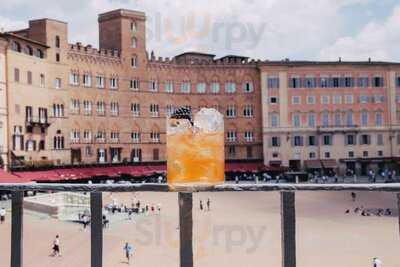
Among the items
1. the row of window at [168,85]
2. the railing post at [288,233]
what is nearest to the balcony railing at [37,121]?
the row of window at [168,85]

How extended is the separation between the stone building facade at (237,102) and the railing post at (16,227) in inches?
2188

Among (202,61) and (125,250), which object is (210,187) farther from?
(202,61)

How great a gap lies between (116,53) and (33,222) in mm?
32651

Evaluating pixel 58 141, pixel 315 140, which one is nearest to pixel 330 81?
pixel 315 140

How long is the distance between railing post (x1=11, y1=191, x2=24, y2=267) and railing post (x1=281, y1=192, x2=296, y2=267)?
5.05 ft

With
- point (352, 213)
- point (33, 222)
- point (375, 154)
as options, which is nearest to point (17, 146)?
point (33, 222)

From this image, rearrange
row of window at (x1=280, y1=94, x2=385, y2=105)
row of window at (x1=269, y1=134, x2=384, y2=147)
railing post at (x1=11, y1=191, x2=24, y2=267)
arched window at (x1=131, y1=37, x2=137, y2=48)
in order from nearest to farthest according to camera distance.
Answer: railing post at (x1=11, y1=191, x2=24, y2=267)
arched window at (x1=131, y1=37, x2=137, y2=48)
row of window at (x1=280, y1=94, x2=385, y2=105)
row of window at (x1=269, y1=134, x2=384, y2=147)

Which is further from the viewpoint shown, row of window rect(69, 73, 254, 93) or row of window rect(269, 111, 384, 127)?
row of window rect(269, 111, 384, 127)

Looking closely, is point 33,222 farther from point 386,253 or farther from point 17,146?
point 386,253

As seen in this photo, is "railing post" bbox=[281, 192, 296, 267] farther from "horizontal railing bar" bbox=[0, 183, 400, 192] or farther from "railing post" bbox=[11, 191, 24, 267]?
"railing post" bbox=[11, 191, 24, 267]

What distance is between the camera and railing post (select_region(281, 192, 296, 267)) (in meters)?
2.76

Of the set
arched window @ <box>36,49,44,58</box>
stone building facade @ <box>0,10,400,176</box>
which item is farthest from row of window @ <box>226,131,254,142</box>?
arched window @ <box>36,49,44,58</box>

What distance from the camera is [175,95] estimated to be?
67.6 meters

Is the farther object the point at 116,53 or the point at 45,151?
the point at 116,53
